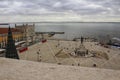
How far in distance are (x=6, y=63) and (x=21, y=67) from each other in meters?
0.84

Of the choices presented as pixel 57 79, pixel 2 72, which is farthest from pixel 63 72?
pixel 2 72

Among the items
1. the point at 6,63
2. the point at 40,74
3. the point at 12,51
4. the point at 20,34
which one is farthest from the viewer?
the point at 20,34

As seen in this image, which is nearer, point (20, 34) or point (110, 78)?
point (110, 78)

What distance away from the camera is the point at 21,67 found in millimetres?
5199

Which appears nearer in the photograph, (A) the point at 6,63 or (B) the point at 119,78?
(B) the point at 119,78

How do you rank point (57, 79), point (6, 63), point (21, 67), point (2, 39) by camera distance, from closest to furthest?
point (57, 79) → point (21, 67) → point (6, 63) → point (2, 39)

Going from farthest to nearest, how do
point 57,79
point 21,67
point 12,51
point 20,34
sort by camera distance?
1. point 20,34
2. point 12,51
3. point 21,67
4. point 57,79

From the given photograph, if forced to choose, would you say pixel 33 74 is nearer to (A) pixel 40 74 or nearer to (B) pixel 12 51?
(A) pixel 40 74

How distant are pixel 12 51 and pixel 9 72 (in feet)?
20.8

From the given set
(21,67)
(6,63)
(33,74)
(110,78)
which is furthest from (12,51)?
(110,78)

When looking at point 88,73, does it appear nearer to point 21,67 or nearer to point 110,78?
point 110,78

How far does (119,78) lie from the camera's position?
421cm

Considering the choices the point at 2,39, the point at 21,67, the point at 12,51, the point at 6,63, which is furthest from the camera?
the point at 2,39

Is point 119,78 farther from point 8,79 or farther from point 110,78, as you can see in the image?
point 8,79
